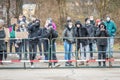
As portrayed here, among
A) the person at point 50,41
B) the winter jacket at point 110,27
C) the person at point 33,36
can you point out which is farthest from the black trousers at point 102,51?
the person at point 33,36

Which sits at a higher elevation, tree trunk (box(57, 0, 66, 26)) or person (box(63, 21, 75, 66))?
tree trunk (box(57, 0, 66, 26))

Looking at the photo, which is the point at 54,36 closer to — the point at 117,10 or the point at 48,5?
the point at 117,10

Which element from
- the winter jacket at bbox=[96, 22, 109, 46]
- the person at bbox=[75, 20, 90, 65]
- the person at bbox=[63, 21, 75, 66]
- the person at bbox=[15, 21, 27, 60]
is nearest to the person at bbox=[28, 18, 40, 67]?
the person at bbox=[15, 21, 27, 60]

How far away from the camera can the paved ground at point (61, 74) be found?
15.8 meters

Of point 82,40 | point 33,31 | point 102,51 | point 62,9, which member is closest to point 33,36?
point 33,31

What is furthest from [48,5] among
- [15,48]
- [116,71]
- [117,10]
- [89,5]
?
[116,71]

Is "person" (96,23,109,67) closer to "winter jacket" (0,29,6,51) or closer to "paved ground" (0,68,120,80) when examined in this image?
"paved ground" (0,68,120,80)

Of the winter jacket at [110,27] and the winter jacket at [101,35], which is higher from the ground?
the winter jacket at [110,27]

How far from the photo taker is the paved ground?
15.8 metres

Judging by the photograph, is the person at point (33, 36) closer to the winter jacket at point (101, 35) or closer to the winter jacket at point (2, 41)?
the winter jacket at point (2, 41)

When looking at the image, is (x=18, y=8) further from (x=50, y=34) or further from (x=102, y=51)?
(x=102, y=51)

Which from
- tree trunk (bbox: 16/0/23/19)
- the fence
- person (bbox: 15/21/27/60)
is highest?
tree trunk (bbox: 16/0/23/19)

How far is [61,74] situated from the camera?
55.1 ft

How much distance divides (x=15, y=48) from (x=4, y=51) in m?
0.99
